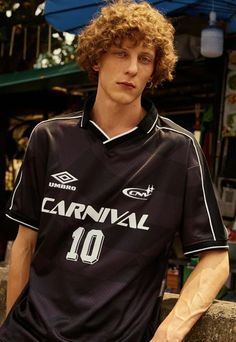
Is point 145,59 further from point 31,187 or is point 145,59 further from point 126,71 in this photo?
point 31,187

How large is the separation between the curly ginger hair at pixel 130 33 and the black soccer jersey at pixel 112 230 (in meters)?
0.24

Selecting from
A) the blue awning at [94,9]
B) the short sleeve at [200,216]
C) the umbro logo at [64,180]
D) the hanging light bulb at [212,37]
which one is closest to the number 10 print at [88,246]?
the umbro logo at [64,180]

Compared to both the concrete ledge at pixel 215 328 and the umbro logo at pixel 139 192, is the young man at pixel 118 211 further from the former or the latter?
the concrete ledge at pixel 215 328

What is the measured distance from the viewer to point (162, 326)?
6.35ft

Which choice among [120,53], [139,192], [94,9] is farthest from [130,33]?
[94,9]

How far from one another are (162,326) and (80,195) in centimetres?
53

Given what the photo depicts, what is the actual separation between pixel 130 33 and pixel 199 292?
0.93 meters

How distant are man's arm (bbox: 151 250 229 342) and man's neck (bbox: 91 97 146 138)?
547 millimetres

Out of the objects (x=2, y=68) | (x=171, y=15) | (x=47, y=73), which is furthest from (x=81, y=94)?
(x=171, y=15)

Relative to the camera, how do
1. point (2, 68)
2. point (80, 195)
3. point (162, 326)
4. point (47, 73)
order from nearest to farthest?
point (162, 326) → point (80, 195) → point (47, 73) → point (2, 68)

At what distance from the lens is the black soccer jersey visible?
197 centimetres

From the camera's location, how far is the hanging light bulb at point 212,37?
4840mm

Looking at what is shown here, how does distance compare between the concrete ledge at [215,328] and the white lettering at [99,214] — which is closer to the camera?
the white lettering at [99,214]

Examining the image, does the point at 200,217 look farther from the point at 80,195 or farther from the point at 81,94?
the point at 81,94
